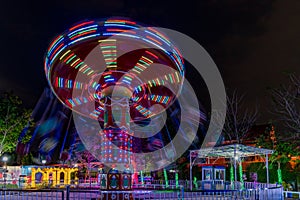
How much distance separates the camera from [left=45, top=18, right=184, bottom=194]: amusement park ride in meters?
12.8

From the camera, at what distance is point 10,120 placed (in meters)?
27.4

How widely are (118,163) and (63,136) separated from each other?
145 feet

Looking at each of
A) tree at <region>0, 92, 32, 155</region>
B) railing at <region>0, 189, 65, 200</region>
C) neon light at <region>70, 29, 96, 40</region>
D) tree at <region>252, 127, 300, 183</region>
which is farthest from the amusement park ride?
tree at <region>0, 92, 32, 155</region>

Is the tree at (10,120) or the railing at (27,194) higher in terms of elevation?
the tree at (10,120)

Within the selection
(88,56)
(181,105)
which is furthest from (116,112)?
(181,105)

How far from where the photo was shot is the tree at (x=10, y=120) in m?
27.1

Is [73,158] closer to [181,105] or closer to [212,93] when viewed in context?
[181,105]

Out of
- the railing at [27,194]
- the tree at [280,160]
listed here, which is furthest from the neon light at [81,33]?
the tree at [280,160]

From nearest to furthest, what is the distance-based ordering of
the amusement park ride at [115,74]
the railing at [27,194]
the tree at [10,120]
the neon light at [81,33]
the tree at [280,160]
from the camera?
the railing at [27,194]
the neon light at [81,33]
the amusement park ride at [115,74]
the tree at [280,160]
the tree at [10,120]

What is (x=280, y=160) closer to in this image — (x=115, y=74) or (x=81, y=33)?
(x=115, y=74)

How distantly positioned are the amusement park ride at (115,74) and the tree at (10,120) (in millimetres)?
12809

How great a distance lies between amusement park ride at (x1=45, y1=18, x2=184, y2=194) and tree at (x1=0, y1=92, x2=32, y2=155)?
12.8 meters

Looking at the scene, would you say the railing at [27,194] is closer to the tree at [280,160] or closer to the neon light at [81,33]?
the neon light at [81,33]

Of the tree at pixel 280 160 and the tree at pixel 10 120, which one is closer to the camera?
the tree at pixel 280 160
